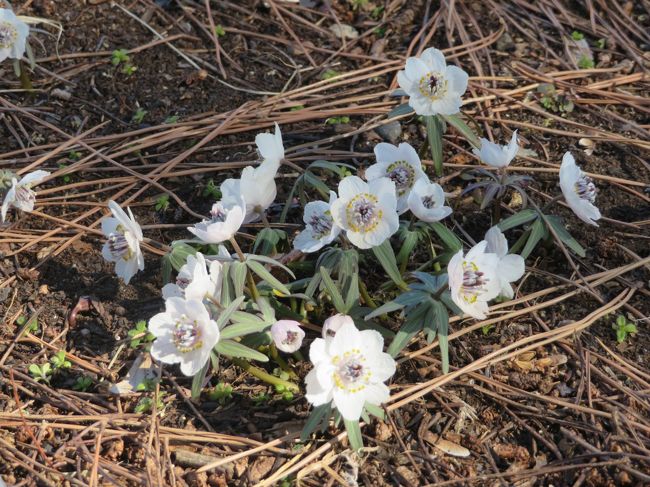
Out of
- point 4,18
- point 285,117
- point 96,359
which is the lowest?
point 96,359

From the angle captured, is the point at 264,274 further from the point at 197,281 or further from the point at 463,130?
the point at 463,130

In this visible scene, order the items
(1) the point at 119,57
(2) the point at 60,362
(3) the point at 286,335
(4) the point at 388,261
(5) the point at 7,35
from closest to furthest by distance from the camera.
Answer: (3) the point at 286,335, (4) the point at 388,261, (2) the point at 60,362, (5) the point at 7,35, (1) the point at 119,57

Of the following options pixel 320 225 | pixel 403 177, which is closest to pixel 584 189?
pixel 403 177

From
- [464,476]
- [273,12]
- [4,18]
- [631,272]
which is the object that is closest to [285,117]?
[273,12]

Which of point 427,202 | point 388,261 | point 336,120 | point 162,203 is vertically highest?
point 427,202

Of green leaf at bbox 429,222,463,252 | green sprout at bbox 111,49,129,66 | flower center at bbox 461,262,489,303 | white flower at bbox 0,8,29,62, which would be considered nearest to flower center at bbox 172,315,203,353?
flower center at bbox 461,262,489,303

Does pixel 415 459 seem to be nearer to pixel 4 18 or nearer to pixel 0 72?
pixel 4 18
